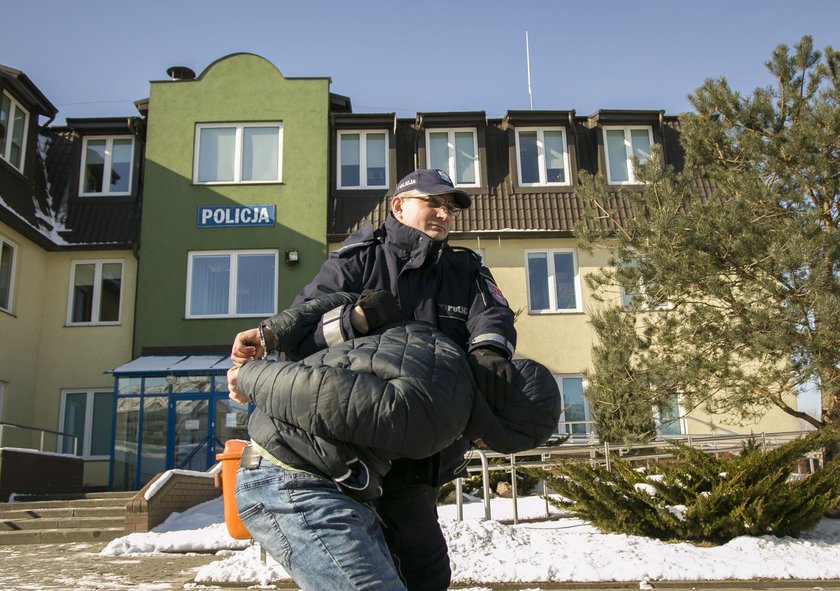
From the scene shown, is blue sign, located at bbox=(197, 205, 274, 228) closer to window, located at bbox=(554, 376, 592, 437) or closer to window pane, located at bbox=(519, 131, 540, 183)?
window pane, located at bbox=(519, 131, 540, 183)

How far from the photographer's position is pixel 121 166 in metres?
21.0

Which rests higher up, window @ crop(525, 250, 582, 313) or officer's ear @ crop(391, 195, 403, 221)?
window @ crop(525, 250, 582, 313)

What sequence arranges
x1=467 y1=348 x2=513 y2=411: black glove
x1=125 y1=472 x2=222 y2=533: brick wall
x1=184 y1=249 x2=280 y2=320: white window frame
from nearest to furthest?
x1=467 y1=348 x2=513 y2=411: black glove, x1=125 y1=472 x2=222 y2=533: brick wall, x1=184 y1=249 x2=280 y2=320: white window frame

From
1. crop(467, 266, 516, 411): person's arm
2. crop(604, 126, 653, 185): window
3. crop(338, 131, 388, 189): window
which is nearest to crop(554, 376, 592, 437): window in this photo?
crop(604, 126, 653, 185): window

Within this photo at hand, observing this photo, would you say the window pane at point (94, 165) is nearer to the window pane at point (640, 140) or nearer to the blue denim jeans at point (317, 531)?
the window pane at point (640, 140)

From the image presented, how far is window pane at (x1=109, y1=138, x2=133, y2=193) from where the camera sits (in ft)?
68.6

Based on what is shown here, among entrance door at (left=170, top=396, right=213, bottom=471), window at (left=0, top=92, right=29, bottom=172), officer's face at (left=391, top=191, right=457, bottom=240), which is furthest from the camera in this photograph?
window at (left=0, top=92, right=29, bottom=172)

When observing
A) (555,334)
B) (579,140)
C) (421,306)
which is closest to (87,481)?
(555,334)

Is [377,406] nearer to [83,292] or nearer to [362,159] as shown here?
[362,159]

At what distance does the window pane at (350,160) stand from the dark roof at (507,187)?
0.44m

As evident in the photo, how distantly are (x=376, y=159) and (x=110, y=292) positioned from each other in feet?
24.6

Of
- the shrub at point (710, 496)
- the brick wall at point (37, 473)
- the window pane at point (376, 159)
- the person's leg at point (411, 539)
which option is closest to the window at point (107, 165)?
the window pane at point (376, 159)

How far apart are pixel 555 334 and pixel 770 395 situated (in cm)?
955

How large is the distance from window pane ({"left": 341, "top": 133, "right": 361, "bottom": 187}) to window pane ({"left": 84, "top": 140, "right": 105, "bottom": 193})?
6254mm
